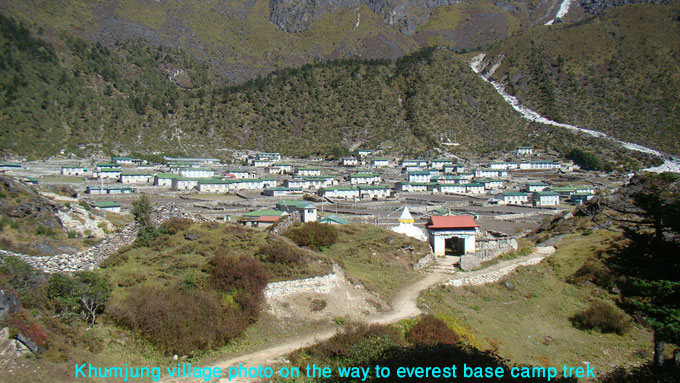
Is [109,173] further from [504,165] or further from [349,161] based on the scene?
[504,165]

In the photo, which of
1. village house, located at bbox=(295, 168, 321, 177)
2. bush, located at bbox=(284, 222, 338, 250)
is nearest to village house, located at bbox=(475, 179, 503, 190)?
village house, located at bbox=(295, 168, 321, 177)

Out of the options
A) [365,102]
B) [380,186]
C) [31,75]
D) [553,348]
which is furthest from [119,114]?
[553,348]

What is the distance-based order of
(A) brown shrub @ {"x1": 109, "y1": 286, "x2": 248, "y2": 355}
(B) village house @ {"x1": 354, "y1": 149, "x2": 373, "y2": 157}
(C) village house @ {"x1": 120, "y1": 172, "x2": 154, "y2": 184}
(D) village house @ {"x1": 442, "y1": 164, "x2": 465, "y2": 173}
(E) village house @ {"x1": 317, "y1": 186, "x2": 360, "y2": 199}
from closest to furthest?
(A) brown shrub @ {"x1": 109, "y1": 286, "x2": 248, "y2": 355} → (E) village house @ {"x1": 317, "y1": 186, "x2": 360, "y2": 199} → (C) village house @ {"x1": 120, "y1": 172, "x2": 154, "y2": 184} → (D) village house @ {"x1": 442, "y1": 164, "x2": 465, "y2": 173} → (B) village house @ {"x1": 354, "y1": 149, "x2": 373, "y2": 157}

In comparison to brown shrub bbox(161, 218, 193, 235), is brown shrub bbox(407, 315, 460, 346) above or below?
below

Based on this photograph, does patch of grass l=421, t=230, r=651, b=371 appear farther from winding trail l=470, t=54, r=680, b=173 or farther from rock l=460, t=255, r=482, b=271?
winding trail l=470, t=54, r=680, b=173

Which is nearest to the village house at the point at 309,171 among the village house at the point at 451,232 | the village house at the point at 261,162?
the village house at the point at 261,162
